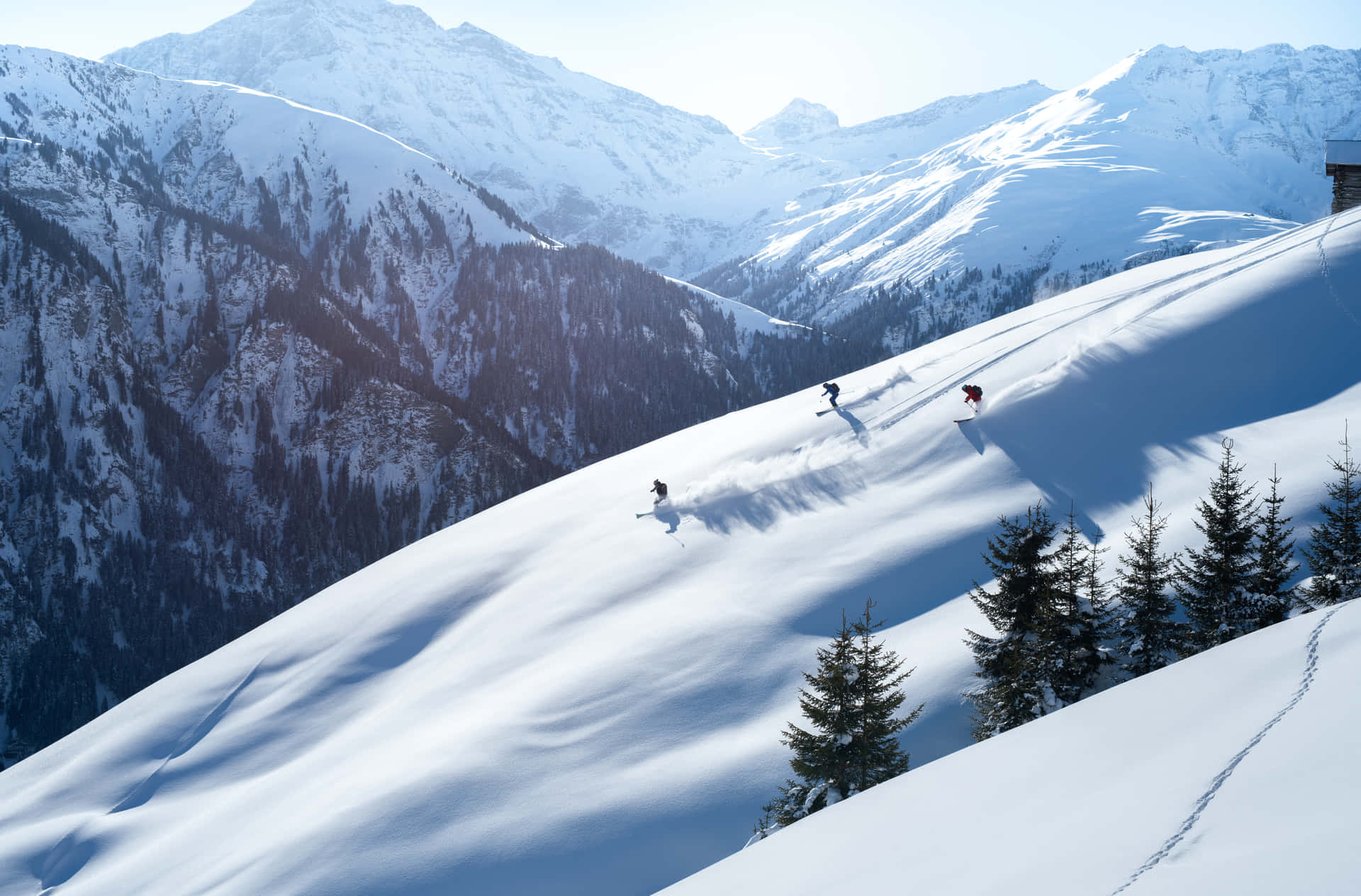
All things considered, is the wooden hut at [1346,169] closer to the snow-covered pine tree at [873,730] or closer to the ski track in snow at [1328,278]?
the ski track in snow at [1328,278]

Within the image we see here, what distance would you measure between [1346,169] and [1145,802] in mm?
50398

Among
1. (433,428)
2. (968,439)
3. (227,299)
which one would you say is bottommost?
(968,439)

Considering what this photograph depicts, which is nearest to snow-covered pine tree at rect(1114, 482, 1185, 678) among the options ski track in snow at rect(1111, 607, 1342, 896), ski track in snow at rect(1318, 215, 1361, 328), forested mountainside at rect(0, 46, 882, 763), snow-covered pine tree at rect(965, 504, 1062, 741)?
snow-covered pine tree at rect(965, 504, 1062, 741)

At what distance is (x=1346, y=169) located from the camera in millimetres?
39656

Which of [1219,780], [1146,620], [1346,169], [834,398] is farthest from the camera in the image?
[1346,169]

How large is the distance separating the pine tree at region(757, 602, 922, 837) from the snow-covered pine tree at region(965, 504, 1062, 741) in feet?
6.04

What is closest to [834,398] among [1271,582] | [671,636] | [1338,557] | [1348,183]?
[671,636]

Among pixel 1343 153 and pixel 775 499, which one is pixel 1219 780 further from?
pixel 1343 153

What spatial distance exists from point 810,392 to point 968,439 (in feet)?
44.9

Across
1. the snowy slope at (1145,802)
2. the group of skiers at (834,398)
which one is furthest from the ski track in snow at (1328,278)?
the snowy slope at (1145,802)

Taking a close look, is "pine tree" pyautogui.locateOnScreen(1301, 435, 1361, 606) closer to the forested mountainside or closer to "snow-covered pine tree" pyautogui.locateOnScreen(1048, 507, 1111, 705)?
"snow-covered pine tree" pyautogui.locateOnScreen(1048, 507, 1111, 705)

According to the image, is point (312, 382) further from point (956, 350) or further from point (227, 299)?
point (956, 350)

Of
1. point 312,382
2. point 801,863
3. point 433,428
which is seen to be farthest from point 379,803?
point 312,382

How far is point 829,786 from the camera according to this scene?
12.5 m
